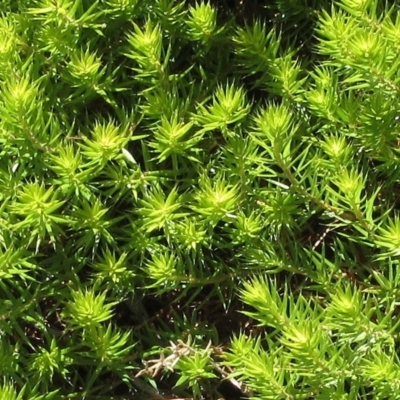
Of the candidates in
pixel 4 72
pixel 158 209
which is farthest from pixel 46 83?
pixel 158 209

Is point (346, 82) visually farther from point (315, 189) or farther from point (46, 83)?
point (46, 83)

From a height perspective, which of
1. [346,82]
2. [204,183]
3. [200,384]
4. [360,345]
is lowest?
Answer: [200,384]

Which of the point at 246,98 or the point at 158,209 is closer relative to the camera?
the point at 158,209

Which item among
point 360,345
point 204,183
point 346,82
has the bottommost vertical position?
point 360,345

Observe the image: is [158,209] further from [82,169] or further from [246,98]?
[246,98]

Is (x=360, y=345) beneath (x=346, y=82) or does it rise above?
beneath

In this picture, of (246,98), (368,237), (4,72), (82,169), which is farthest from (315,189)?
(4,72)
